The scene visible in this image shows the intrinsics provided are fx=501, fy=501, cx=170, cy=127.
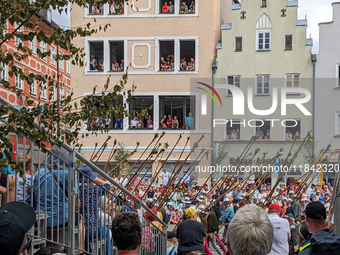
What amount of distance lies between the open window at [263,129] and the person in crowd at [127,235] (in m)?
27.9

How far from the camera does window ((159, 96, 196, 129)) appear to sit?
1193 inches

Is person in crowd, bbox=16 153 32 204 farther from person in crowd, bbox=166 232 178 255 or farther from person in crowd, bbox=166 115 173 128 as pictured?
person in crowd, bbox=166 115 173 128

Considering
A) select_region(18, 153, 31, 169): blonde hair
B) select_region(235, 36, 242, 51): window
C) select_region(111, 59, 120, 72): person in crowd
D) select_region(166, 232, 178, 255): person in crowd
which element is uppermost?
select_region(235, 36, 242, 51): window

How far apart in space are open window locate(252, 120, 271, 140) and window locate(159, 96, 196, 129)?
4.02 m

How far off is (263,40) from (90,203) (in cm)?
2726

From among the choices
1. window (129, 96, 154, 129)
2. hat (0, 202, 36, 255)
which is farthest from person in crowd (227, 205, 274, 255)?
window (129, 96, 154, 129)

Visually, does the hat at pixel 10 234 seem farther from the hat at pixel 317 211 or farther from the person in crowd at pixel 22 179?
the hat at pixel 317 211

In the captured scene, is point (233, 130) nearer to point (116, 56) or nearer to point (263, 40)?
point (263, 40)

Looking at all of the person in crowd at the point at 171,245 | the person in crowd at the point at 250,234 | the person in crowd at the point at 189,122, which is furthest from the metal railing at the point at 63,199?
the person in crowd at the point at 189,122

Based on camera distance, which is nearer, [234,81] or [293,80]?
[293,80]

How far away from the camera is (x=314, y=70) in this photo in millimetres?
30781

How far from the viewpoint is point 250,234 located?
2.79 metres

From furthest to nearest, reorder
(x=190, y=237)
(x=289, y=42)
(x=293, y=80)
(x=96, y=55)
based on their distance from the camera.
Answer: (x=96, y=55) < (x=289, y=42) < (x=293, y=80) < (x=190, y=237)

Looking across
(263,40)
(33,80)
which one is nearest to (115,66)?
(263,40)
